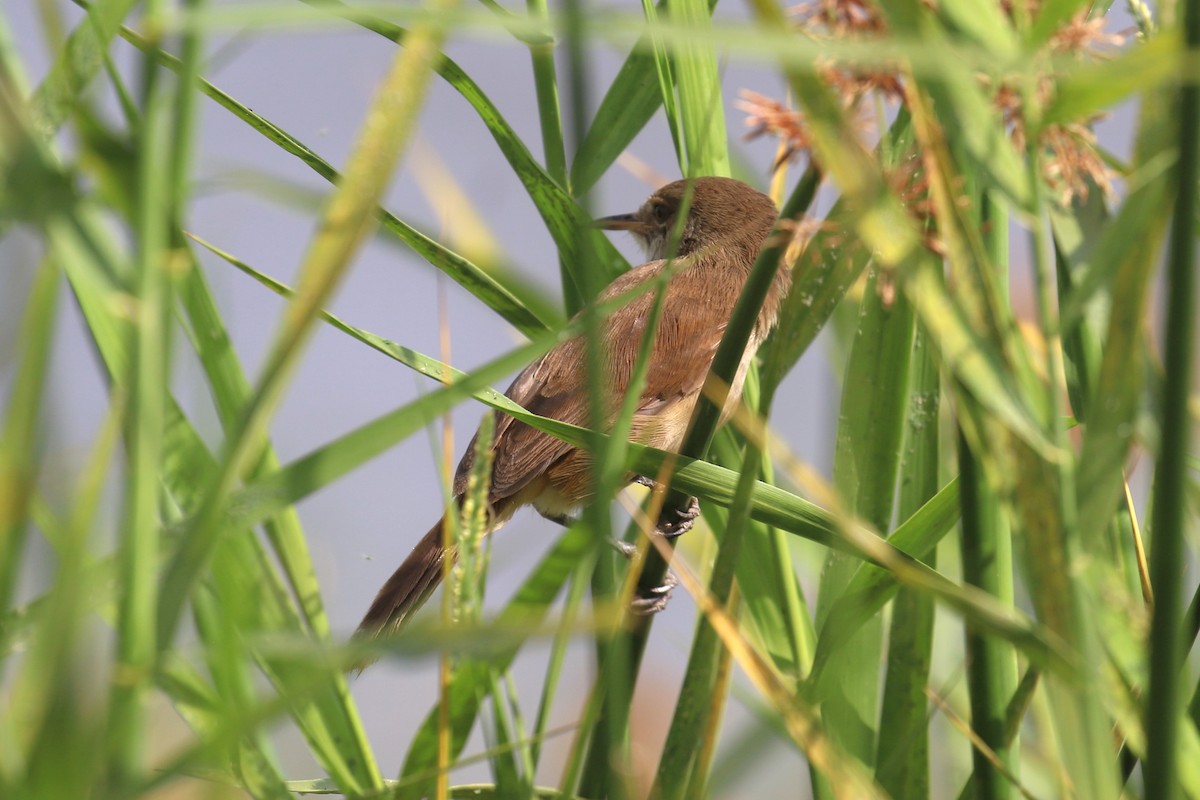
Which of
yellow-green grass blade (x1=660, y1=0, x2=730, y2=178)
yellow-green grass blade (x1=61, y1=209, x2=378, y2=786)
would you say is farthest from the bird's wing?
yellow-green grass blade (x1=61, y1=209, x2=378, y2=786)

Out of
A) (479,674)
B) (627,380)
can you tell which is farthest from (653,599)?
(627,380)

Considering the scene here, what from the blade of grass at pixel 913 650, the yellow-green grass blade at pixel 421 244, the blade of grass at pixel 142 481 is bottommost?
the blade of grass at pixel 913 650

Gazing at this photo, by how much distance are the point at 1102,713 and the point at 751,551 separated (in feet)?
3.20

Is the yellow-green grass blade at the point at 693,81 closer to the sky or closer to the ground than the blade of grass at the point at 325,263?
closer to the sky

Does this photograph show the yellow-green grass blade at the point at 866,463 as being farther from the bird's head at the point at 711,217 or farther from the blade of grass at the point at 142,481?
the bird's head at the point at 711,217

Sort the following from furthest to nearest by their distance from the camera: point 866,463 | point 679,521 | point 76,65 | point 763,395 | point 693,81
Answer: point 679,521
point 693,81
point 866,463
point 763,395
point 76,65

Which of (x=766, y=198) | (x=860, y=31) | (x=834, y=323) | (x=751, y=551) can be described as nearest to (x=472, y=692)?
(x=751, y=551)

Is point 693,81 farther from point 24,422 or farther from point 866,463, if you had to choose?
point 24,422

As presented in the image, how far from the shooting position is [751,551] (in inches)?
78.0

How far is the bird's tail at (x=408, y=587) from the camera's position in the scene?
8.11 feet

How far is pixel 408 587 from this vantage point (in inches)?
98.3

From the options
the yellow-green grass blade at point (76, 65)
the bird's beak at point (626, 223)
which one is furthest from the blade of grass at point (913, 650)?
the bird's beak at point (626, 223)

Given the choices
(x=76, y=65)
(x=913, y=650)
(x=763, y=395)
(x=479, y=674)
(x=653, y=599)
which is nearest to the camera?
(x=76, y=65)

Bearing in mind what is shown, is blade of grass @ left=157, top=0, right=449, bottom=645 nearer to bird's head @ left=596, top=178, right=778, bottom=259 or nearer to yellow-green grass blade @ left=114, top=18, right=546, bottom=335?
yellow-green grass blade @ left=114, top=18, right=546, bottom=335
